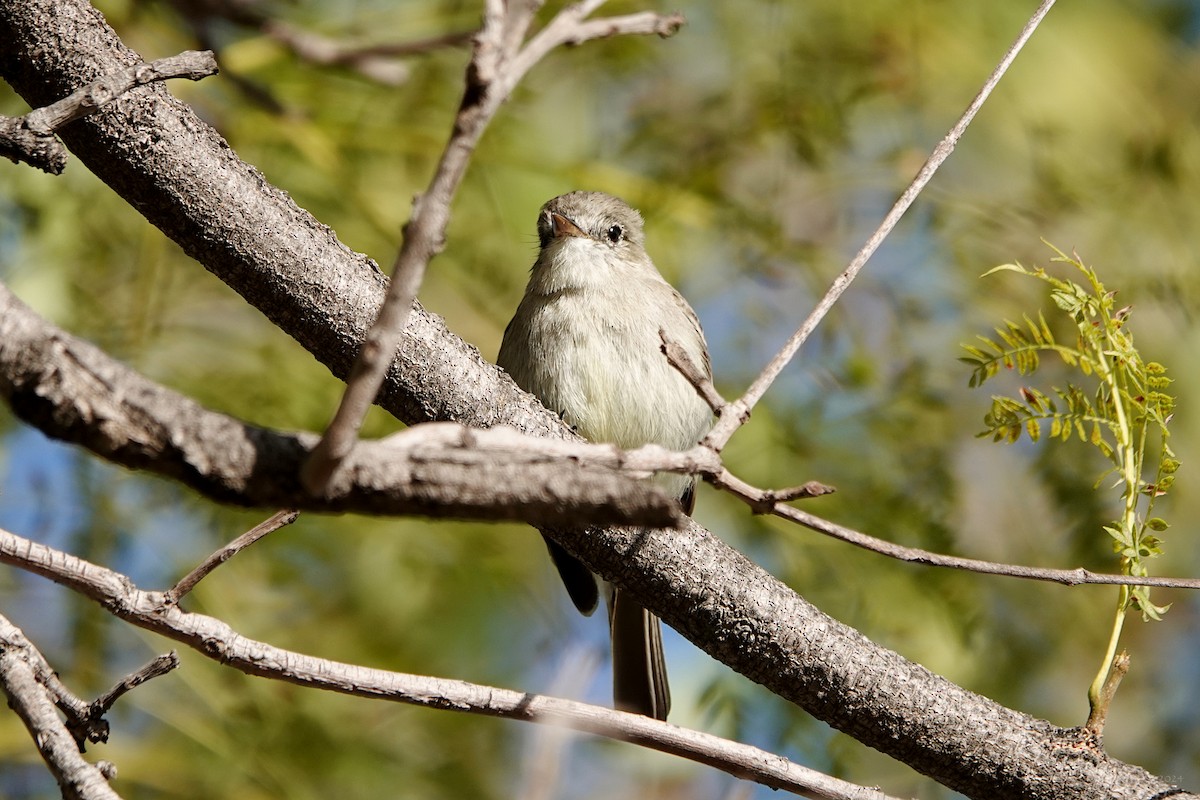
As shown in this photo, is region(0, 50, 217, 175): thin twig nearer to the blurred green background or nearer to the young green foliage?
the young green foliage

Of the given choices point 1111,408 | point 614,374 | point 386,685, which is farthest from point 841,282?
point 614,374

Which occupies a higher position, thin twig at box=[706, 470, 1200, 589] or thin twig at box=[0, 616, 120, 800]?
thin twig at box=[706, 470, 1200, 589]

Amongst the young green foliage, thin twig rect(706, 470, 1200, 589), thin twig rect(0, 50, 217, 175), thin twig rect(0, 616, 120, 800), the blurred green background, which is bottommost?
thin twig rect(0, 616, 120, 800)

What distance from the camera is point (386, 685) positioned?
214cm

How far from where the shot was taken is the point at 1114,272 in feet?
13.5

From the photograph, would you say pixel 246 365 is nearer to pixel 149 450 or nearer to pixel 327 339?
pixel 327 339

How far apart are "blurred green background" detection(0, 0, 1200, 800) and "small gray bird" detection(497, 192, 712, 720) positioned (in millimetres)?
172

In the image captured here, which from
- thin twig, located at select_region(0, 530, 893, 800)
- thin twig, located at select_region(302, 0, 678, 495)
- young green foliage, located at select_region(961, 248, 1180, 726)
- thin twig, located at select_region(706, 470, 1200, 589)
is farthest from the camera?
A: young green foliage, located at select_region(961, 248, 1180, 726)

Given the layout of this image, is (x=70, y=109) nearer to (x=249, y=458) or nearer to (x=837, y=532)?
(x=249, y=458)

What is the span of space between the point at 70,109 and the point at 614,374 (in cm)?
261

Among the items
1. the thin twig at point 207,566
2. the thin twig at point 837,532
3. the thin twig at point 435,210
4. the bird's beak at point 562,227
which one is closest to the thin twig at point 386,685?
the thin twig at point 207,566

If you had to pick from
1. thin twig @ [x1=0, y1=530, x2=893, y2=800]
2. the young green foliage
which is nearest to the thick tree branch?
thin twig @ [x1=0, y1=530, x2=893, y2=800]

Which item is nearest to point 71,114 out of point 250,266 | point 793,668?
point 250,266

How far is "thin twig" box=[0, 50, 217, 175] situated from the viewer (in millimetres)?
1842
